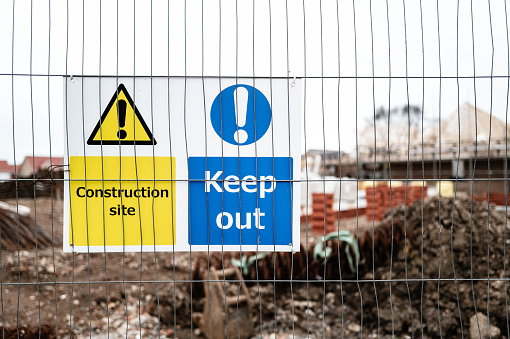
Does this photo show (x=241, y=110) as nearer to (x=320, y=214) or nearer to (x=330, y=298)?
(x=330, y=298)

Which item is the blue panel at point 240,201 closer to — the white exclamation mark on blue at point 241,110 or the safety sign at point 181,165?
the safety sign at point 181,165

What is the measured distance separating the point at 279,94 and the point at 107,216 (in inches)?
48.2

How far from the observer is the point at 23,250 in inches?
235

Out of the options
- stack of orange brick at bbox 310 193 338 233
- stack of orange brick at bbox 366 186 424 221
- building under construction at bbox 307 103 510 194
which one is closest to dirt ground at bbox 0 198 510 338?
building under construction at bbox 307 103 510 194

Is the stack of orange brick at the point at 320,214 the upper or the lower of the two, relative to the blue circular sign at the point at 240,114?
lower

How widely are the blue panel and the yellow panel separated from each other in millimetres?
157

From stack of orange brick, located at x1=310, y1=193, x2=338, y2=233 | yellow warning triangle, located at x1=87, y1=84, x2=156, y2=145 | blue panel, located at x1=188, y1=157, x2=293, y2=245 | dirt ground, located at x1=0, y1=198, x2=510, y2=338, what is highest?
yellow warning triangle, located at x1=87, y1=84, x2=156, y2=145

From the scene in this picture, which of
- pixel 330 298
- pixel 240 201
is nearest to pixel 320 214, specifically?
pixel 330 298

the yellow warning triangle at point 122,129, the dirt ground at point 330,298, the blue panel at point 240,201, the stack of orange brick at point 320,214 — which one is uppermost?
the yellow warning triangle at point 122,129

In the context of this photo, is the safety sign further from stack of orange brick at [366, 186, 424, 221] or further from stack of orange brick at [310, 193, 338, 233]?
Result: stack of orange brick at [366, 186, 424, 221]

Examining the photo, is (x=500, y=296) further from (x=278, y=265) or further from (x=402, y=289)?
(x=278, y=265)

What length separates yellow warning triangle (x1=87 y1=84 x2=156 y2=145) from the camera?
91.0 inches

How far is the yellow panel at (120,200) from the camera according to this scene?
2.30m

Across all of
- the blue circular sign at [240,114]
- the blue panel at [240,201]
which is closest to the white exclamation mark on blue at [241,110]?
the blue circular sign at [240,114]
